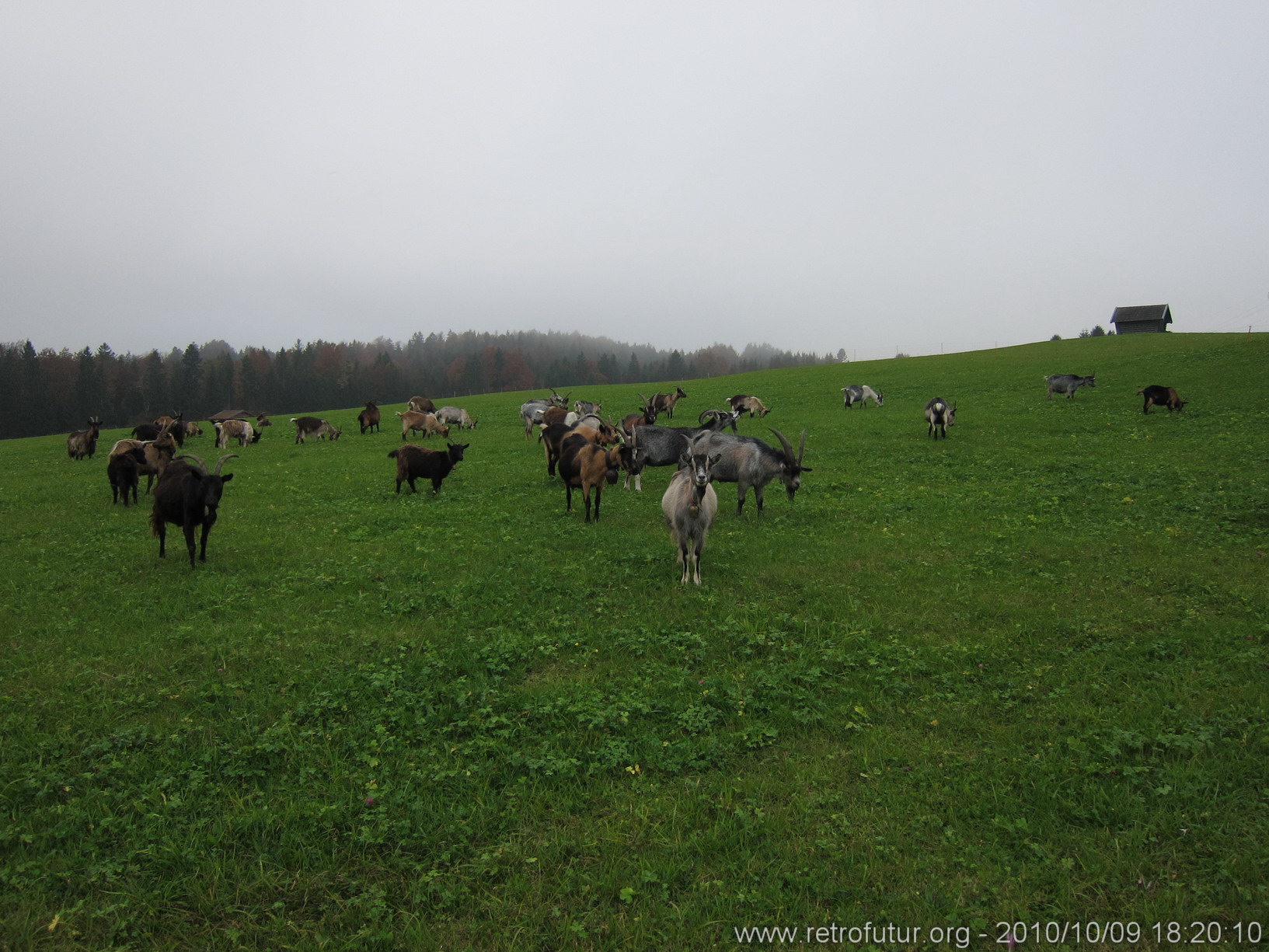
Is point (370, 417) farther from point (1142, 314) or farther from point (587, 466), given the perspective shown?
point (1142, 314)

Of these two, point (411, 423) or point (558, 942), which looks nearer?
point (558, 942)

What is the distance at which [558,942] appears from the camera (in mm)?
3936

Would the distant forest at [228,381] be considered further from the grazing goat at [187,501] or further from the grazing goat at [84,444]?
the grazing goat at [187,501]

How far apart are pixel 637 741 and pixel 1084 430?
26.2m

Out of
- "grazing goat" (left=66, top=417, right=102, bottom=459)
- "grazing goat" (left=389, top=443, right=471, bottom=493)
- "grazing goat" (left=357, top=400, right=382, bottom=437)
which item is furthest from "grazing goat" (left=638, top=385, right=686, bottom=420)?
"grazing goat" (left=66, top=417, right=102, bottom=459)

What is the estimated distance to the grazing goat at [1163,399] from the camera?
28.1 m

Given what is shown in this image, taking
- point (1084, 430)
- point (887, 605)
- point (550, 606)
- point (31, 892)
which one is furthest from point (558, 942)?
point (1084, 430)

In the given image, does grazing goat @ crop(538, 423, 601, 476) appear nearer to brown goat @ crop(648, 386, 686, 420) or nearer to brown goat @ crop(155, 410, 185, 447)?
brown goat @ crop(648, 386, 686, 420)

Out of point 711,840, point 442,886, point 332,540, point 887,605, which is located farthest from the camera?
point 332,540

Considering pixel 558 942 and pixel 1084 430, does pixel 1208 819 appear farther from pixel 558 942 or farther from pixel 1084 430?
pixel 1084 430

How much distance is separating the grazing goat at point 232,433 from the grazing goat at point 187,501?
22209 mm

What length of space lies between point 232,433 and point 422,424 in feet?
28.4

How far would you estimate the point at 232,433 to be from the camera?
32.2 meters

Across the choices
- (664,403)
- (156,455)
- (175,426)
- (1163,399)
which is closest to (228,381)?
(175,426)
